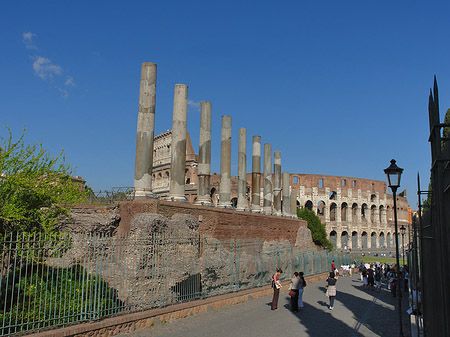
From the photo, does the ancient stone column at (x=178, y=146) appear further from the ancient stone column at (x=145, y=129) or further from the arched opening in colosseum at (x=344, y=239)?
the arched opening in colosseum at (x=344, y=239)

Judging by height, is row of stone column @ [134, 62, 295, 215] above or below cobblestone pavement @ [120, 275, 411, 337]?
above

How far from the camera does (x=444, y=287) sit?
2.69 meters

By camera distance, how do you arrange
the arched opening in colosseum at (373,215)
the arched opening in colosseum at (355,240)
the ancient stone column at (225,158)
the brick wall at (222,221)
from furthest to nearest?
the arched opening in colosseum at (373,215), the arched opening in colosseum at (355,240), the ancient stone column at (225,158), the brick wall at (222,221)

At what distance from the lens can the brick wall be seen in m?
11.8

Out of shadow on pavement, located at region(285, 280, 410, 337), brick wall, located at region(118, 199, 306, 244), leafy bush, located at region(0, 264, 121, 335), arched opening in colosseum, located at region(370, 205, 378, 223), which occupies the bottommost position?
shadow on pavement, located at region(285, 280, 410, 337)

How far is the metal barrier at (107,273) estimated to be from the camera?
632cm

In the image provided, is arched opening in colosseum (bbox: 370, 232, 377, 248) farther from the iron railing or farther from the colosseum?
the iron railing

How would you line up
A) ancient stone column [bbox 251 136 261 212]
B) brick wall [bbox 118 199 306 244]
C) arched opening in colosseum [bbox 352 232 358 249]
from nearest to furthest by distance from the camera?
brick wall [bbox 118 199 306 244] → ancient stone column [bbox 251 136 261 212] → arched opening in colosseum [bbox 352 232 358 249]

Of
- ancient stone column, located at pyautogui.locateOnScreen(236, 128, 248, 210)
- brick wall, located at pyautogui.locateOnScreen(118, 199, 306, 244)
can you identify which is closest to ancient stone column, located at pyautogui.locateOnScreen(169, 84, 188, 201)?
brick wall, located at pyautogui.locateOnScreen(118, 199, 306, 244)

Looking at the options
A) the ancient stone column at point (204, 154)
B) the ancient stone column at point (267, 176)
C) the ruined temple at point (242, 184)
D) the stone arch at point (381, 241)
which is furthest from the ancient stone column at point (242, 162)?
the stone arch at point (381, 241)

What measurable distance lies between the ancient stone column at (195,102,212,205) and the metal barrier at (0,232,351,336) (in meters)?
4.44

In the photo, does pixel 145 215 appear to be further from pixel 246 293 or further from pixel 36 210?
pixel 246 293

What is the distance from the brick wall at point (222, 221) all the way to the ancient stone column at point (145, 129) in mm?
1082

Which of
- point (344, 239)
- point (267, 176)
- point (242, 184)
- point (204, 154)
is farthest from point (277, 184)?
point (344, 239)
